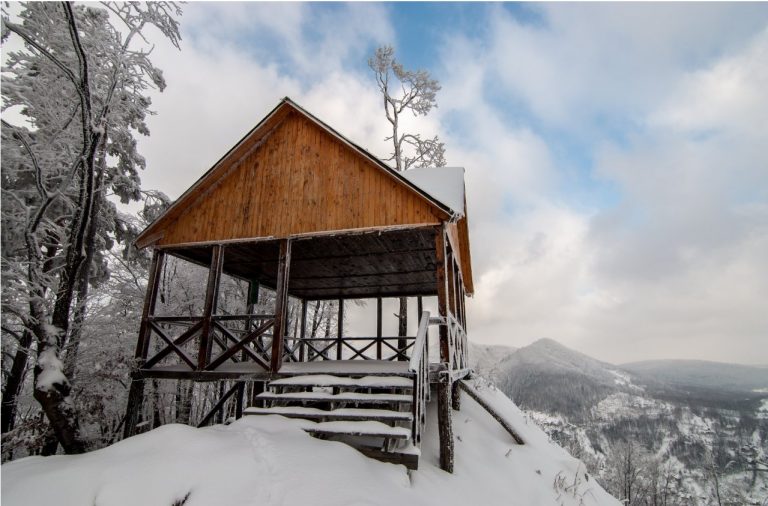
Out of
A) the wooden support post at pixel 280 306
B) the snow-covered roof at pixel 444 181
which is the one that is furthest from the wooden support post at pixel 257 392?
the snow-covered roof at pixel 444 181

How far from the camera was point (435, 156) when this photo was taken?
18828 mm

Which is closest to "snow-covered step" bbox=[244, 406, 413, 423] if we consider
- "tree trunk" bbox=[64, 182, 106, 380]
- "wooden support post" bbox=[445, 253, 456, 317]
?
"wooden support post" bbox=[445, 253, 456, 317]

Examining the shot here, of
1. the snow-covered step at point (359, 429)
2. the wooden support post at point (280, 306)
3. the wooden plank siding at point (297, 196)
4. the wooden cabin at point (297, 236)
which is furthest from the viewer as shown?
the wooden plank siding at point (297, 196)

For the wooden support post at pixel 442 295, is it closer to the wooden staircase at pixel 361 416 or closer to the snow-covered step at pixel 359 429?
the wooden staircase at pixel 361 416

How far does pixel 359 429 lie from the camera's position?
208 inches

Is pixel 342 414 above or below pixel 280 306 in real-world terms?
below

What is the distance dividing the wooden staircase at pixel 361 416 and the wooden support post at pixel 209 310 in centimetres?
266

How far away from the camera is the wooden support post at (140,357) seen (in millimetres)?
8719

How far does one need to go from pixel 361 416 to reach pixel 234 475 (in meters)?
2.00

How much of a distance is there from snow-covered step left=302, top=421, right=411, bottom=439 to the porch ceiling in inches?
160

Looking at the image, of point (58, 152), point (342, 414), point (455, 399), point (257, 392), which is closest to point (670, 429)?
point (455, 399)

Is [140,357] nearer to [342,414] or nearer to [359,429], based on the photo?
[342,414]

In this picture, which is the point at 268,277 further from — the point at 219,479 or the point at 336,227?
the point at 219,479

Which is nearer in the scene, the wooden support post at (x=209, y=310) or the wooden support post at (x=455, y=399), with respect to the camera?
the wooden support post at (x=209, y=310)
